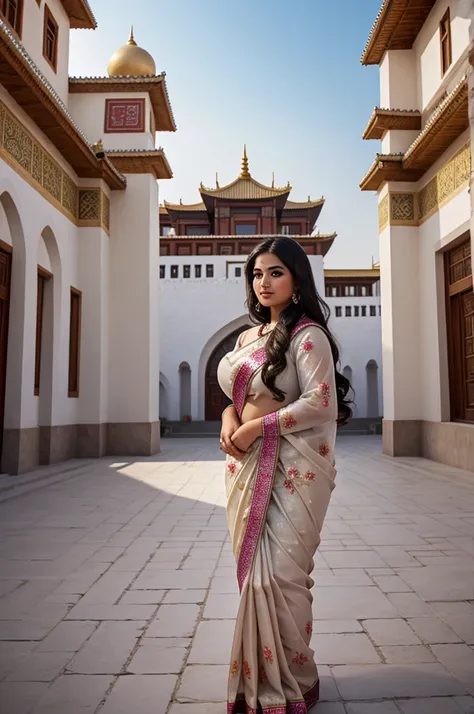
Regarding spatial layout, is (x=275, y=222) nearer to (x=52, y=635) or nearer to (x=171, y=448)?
(x=171, y=448)

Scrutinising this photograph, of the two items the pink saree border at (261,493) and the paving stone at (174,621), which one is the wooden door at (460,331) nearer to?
the paving stone at (174,621)

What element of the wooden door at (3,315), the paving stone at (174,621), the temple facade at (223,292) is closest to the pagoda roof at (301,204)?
the temple facade at (223,292)

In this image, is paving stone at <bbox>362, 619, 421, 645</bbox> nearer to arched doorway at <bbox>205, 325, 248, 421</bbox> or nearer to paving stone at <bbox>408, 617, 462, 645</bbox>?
paving stone at <bbox>408, 617, 462, 645</bbox>

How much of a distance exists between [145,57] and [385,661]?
1147cm

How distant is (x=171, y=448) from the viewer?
12.0m

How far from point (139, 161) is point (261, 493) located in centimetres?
964

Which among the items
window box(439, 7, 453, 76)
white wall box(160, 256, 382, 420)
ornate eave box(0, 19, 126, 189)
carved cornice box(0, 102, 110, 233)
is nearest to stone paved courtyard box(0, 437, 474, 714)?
carved cornice box(0, 102, 110, 233)

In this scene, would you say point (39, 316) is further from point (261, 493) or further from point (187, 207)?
point (187, 207)

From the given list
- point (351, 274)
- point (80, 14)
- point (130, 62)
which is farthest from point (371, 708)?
point (351, 274)

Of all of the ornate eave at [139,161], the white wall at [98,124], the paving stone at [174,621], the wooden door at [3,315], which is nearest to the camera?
the paving stone at [174,621]

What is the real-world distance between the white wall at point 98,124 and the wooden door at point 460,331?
5.69 meters

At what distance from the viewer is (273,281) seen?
1.94 m

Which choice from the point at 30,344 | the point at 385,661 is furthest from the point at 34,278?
the point at 385,661

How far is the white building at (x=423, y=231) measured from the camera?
8.11 meters
